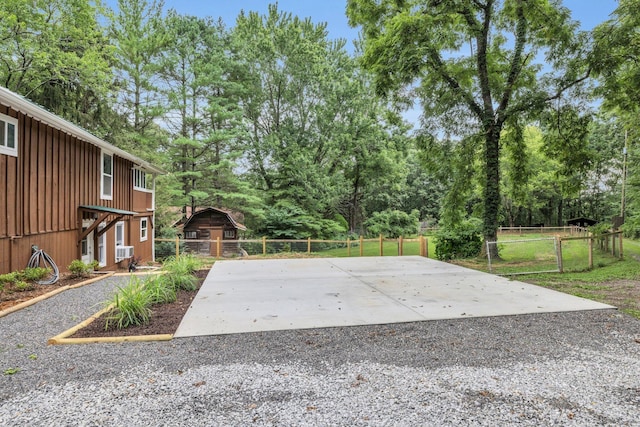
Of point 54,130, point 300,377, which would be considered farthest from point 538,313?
point 54,130

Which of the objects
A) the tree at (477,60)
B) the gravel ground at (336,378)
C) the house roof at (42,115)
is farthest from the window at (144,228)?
the tree at (477,60)

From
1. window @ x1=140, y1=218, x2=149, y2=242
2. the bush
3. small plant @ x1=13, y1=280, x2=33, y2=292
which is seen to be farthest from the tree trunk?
window @ x1=140, y1=218, x2=149, y2=242

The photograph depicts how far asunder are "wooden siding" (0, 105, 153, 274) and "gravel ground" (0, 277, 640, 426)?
10.1 ft

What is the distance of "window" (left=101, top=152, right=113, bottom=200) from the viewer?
34.0 feet

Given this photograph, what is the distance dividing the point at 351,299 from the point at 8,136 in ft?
22.8

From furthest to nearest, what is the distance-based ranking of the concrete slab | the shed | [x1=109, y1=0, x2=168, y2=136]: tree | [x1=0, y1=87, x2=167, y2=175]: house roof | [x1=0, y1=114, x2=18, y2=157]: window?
1. the shed
2. [x1=109, y1=0, x2=168, y2=136]: tree
3. [x1=0, y1=114, x2=18, y2=157]: window
4. [x1=0, y1=87, x2=167, y2=175]: house roof
5. the concrete slab

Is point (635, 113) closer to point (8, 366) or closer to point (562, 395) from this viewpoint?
point (562, 395)

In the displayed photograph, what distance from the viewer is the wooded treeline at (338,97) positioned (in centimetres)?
1052

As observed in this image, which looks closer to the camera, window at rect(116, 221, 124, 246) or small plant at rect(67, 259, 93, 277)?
small plant at rect(67, 259, 93, 277)

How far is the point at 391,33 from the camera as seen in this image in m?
10.0

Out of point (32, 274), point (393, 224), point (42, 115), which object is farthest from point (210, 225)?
point (393, 224)

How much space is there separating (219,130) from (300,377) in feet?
62.6

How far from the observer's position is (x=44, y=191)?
7469 millimetres

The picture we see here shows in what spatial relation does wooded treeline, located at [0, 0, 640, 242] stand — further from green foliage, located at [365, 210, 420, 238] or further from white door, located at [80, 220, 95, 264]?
white door, located at [80, 220, 95, 264]
